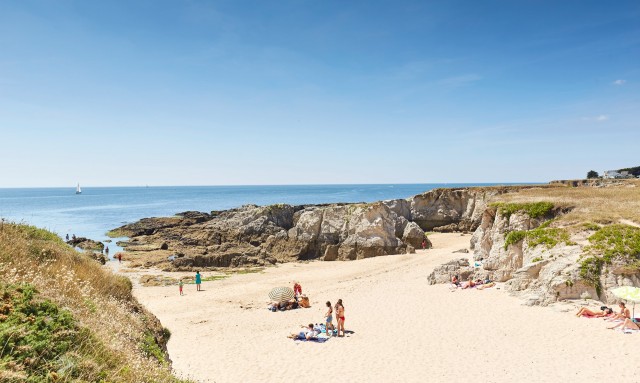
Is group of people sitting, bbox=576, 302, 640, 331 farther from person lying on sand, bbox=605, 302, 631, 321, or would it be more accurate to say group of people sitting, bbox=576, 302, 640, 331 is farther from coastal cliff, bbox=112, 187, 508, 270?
coastal cliff, bbox=112, 187, 508, 270

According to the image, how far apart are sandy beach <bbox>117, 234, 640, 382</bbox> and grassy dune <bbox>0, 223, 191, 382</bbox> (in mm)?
5442

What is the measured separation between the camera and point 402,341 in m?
15.1

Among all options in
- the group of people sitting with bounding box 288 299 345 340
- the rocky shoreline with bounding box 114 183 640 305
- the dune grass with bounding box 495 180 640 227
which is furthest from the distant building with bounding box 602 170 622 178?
the group of people sitting with bounding box 288 299 345 340

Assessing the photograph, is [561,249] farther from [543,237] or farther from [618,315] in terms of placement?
[618,315]

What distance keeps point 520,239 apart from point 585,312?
664 centimetres

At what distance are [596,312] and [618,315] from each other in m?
0.84

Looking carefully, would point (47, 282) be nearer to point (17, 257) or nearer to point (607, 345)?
point (17, 257)

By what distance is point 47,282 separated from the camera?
7426mm

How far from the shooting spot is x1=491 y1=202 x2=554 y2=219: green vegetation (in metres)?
25.1

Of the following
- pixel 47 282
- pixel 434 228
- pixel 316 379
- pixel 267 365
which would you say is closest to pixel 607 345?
pixel 316 379

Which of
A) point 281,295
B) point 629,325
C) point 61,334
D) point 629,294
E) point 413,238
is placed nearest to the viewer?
point 61,334

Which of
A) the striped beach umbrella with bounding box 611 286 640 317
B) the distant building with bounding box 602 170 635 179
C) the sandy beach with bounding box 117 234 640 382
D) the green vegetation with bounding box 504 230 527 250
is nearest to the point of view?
the sandy beach with bounding box 117 234 640 382

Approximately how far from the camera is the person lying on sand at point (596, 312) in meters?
15.6

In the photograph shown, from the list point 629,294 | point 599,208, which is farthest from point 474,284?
point 599,208
